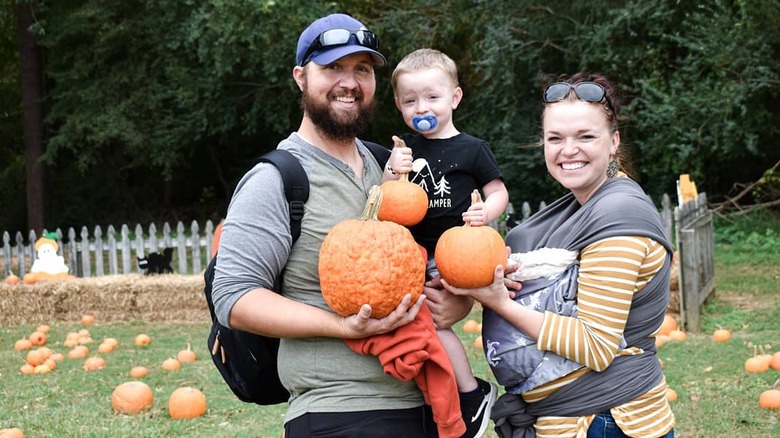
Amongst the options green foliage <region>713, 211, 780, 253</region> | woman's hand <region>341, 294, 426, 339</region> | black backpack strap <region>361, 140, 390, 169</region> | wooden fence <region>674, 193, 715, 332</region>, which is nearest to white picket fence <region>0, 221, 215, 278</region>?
wooden fence <region>674, 193, 715, 332</region>

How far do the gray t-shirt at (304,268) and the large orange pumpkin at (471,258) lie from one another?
35cm

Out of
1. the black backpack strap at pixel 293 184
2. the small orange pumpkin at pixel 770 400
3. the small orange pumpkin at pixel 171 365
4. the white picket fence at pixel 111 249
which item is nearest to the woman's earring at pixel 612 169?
the black backpack strap at pixel 293 184

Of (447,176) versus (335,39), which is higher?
(335,39)

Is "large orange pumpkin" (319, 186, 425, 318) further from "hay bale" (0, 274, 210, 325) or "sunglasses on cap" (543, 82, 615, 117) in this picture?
"hay bale" (0, 274, 210, 325)

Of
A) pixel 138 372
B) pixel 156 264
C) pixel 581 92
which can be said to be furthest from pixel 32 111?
pixel 581 92

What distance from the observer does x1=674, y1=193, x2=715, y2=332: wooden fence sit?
26.7 ft

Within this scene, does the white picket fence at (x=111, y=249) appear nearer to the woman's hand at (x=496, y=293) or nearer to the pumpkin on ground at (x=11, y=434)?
the pumpkin on ground at (x=11, y=434)

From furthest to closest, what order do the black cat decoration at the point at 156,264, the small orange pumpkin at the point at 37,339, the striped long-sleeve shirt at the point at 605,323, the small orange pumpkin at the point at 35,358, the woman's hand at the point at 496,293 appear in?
the black cat decoration at the point at 156,264 < the small orange pumpkin at the point at 37,339 < the small orange pumpkin at the point at 35,358 < the woman's hand at the point at 496,293 < the striped long-sleeve shirt at the point at 605,323

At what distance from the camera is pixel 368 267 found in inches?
88.7

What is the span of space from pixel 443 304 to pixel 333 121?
732 millimetres

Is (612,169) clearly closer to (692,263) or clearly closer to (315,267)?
(315,267)

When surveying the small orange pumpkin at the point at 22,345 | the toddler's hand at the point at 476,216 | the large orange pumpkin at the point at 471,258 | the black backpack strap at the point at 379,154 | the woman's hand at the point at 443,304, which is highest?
the black backpack strap at the point at 379,154

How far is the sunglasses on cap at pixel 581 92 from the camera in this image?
2410 millimetres

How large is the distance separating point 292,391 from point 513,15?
1551 centimetres
